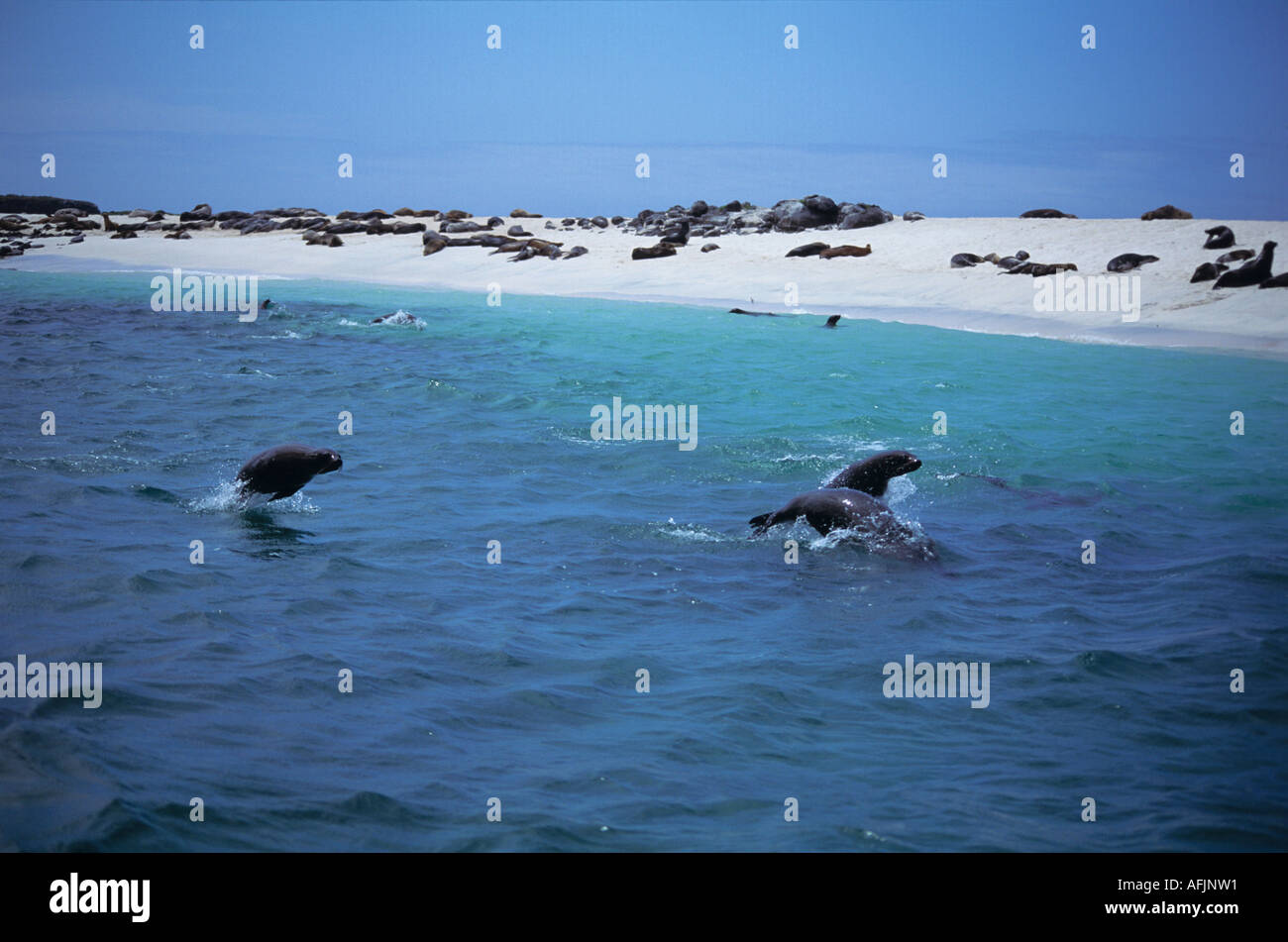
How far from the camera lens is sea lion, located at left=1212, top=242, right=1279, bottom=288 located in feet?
65.7

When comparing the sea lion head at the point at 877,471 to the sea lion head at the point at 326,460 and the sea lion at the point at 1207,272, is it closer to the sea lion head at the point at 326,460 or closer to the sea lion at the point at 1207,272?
the sea lion head at the point at 326,460

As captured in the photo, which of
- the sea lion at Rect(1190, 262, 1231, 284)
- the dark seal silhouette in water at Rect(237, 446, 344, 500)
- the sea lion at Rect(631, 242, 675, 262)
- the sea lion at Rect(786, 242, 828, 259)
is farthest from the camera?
the sea lion at Rect(631, 242, 675, 262)

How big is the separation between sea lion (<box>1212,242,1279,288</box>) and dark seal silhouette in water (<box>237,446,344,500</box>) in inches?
728

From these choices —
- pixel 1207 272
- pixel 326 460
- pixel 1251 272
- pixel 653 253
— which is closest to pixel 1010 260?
pixel 1207 272

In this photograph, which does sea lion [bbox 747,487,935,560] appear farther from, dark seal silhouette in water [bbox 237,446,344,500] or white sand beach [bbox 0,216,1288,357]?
white sand beach [bbox 0,216,1288,357]

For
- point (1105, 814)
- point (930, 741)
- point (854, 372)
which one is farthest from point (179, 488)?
point (854, 372)

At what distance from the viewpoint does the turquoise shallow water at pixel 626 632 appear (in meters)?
4.07

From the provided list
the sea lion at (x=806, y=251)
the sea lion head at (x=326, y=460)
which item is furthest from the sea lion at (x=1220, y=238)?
the sea lion head at (x=326, y=460)

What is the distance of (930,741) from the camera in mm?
4785

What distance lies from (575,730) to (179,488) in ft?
17.8

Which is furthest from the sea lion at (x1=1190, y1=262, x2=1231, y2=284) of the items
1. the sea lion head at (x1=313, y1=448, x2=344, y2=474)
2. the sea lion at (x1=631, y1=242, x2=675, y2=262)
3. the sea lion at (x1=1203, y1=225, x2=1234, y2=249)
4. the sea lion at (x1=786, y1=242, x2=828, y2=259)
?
the sea lion head at (x1=313, y1=448, x2=344, y2=474)

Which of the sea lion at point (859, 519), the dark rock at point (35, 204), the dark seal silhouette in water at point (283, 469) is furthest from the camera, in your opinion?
the dark rock at point (35, 204)

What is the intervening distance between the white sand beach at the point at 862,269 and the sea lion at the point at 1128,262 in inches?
11.5
